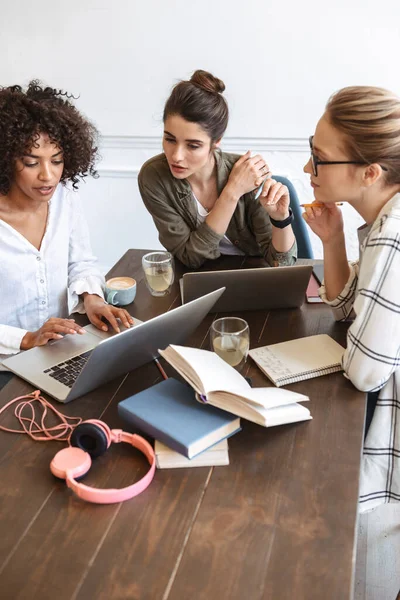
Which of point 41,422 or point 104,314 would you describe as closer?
point 41,422

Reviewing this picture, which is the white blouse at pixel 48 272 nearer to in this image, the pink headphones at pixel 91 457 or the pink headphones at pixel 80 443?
the pink headphones at pixel 80 443

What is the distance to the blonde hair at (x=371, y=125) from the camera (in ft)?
4.14

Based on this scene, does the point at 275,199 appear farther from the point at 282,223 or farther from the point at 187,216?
the point at 187,216

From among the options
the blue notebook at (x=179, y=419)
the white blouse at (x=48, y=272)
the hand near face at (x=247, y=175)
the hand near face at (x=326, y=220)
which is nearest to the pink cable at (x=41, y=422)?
the blue notebook at (x=179, y=419)

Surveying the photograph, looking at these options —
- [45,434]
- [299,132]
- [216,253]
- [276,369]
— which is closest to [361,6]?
[299,132]

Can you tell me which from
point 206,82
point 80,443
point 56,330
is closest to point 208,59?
point 206,82

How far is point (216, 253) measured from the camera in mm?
1843

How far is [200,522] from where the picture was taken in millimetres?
908

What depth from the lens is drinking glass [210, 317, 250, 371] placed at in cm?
128

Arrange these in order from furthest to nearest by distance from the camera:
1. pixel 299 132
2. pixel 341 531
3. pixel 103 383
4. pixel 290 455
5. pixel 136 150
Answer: pixel 136 150 < pixel 299 132 < pixel 103 383 < pixel 290 455 < pixel 341 531

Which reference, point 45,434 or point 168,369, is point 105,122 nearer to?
point 168,369

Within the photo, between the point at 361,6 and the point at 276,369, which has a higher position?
the point at 361,6

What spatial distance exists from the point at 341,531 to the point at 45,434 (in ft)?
1.78

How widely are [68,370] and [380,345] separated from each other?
65cm
